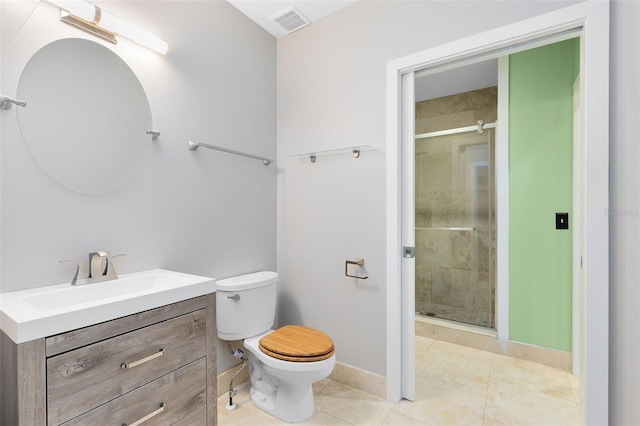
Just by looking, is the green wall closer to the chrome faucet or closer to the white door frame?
the white door frame

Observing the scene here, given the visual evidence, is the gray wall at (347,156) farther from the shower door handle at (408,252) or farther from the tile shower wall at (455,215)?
the tile shower wall at (455,215)

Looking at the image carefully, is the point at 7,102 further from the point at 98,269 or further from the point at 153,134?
the point at 98,269

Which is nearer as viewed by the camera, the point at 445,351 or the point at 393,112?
the point at 393,112

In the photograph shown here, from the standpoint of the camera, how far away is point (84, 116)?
1.29m

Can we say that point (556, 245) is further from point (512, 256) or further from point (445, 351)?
point (445, 351)

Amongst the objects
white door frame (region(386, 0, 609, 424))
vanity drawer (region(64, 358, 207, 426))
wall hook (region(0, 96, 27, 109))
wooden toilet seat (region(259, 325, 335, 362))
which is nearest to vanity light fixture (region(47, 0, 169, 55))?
wall hook (region(0, 96, 27, 109))

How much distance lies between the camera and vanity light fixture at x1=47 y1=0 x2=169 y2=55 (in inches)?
47.4

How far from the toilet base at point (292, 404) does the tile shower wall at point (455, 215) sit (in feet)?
6.16

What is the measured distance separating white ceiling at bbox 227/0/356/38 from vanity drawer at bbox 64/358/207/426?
6.75 feet

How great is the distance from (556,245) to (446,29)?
168 centimetres

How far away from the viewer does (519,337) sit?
229 cm

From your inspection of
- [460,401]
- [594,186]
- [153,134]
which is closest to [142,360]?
[153,134]

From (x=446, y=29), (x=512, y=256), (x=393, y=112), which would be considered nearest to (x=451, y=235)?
(x=512, y=256)

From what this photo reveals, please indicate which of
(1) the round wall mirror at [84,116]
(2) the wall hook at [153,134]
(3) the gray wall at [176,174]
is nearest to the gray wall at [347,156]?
(3) the gray wall at [176,174]
